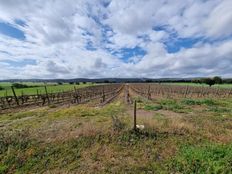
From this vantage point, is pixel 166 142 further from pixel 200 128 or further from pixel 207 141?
pixel 200 128

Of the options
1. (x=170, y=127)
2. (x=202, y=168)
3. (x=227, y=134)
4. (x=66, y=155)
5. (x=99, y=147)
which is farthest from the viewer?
(x=170, y=127)

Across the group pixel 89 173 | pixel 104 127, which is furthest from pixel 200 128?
pixel 89 173

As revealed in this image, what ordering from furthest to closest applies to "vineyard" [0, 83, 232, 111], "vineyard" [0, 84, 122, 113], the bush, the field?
1. "vineyard" [0, 83, 232, 111]
2. "vineyard" [0, 84, 122, 113]
3. the field
4. the bush

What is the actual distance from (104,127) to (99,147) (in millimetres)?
2334

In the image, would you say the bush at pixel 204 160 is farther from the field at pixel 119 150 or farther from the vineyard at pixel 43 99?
the vineyard at pixel 43 99

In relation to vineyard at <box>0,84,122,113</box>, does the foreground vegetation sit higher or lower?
higher

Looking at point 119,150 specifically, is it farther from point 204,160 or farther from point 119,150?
point 204,160

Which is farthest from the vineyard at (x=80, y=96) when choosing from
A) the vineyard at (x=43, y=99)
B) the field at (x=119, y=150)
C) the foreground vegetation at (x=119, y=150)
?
the foreground vegetation at (x=119, y=150)

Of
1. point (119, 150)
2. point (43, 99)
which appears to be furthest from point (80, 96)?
point (119, 150)

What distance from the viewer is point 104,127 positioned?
9.85m

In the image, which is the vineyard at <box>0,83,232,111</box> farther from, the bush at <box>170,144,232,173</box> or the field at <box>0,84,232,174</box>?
the bush at <box>170,144,232,173</box>

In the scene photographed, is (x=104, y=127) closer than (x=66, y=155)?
No

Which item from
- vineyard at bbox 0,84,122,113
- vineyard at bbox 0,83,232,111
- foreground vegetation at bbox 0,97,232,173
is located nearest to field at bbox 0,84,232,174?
foreground vegetation at bbox 0,97,232,173

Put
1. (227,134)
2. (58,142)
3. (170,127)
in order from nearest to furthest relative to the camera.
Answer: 1. (58,142)
2. (227,134)
3. (170,127)
